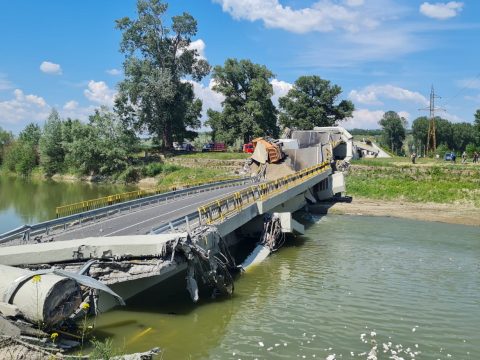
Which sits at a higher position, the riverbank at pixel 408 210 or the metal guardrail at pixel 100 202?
the metal guardrail at pixel 100 202

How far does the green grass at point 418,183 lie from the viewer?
49000mm

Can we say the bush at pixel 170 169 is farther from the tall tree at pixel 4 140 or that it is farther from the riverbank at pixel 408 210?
the tall tree at pixel 4 140

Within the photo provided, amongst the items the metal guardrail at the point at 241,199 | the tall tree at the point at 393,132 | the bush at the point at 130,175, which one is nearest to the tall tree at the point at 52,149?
the bush at the point at 130,175

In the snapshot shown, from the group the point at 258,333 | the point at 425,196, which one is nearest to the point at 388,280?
the point at 258,333

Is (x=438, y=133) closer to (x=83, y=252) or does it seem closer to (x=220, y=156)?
(x=220, y=156)

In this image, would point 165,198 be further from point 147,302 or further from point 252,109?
point 252,109

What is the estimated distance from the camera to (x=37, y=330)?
12.8 m

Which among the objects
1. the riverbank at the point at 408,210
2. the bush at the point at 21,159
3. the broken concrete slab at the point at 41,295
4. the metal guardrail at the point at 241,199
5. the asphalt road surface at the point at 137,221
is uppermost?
the bush at the point at 21,159

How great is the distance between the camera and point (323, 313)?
59.9 ft

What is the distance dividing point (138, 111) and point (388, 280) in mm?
61799

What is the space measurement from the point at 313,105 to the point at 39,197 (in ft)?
180

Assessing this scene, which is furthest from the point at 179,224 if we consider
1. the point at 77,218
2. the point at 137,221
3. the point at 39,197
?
the point at 39,197

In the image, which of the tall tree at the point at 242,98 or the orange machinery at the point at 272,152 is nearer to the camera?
the orange machinery at the point at 272,152

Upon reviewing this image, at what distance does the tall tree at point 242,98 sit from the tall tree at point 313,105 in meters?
7.08
